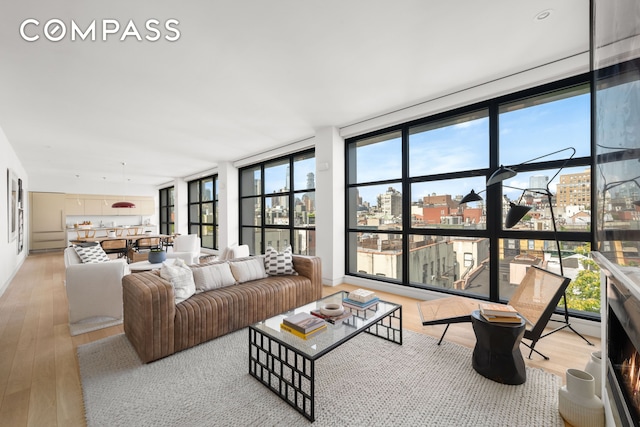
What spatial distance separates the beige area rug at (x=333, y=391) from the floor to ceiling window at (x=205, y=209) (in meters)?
5.96

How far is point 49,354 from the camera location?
2336mm

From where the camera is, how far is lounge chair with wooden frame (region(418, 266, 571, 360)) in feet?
6.61

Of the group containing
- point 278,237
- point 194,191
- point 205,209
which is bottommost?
point 278,237

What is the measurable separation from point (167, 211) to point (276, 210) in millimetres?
6891

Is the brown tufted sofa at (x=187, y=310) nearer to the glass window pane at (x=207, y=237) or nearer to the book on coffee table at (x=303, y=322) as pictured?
the book on coffee table at (x=303, y=322)

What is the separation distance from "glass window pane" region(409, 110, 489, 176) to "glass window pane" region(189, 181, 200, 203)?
24.2 feet

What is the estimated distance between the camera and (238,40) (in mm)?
2217

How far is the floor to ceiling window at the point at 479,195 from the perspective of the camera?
274cm

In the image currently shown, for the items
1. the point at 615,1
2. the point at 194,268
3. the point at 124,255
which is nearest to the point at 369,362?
the point at 194,268

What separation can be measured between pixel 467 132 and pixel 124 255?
8661mm

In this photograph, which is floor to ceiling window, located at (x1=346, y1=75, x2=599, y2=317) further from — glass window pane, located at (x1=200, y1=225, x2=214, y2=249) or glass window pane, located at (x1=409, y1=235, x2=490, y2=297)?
glass window pane, located at (x1=200, y1=225, x2=214, y2=249)

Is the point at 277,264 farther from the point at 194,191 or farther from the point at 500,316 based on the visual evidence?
the point at 194,191

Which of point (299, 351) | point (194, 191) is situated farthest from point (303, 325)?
point (194, 191)

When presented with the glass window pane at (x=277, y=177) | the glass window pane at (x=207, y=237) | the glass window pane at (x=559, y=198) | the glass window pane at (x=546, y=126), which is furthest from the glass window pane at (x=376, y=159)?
the glass window pane at (x=207, y=237)
